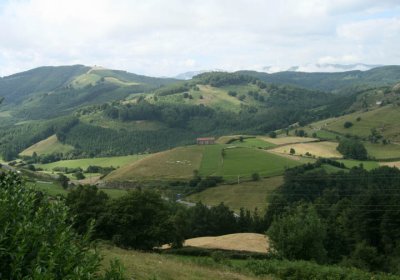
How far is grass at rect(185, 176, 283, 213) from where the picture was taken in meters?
124

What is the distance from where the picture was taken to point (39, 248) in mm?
12883

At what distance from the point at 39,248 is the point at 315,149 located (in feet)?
576

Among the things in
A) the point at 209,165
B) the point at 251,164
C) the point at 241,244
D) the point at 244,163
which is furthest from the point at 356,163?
the point at 241,244

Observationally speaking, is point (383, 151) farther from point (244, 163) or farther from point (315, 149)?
point (244, 163)

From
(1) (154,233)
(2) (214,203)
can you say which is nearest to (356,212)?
(1) (154,233)

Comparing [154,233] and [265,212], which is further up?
[154,233]

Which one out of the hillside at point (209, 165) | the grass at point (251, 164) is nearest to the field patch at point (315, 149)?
the hillside at point (209, 165)

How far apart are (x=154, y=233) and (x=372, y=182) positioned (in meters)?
78.0

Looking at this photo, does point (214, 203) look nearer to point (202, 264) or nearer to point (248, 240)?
point (248, 240)

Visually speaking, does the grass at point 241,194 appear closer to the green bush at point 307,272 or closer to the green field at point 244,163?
the green field at point 244,163

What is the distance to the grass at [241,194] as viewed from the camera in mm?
123812

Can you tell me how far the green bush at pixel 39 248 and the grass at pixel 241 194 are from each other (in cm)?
10666

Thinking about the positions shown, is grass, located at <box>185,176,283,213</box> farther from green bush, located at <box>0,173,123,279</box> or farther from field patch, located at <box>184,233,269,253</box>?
green bush, located at <box>0,173,123,279</box>

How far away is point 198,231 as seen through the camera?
101 metres
